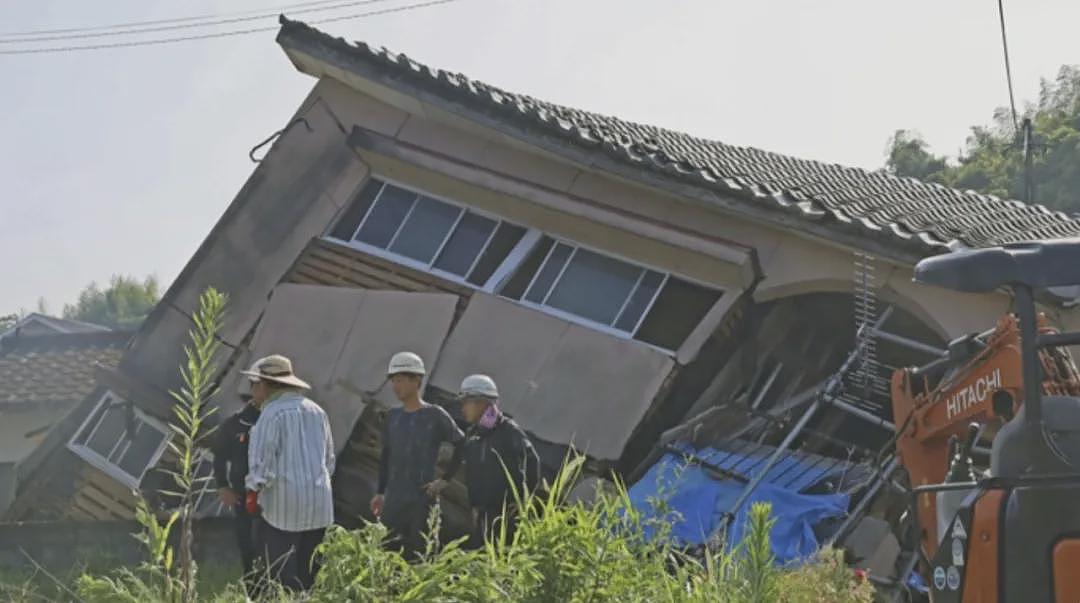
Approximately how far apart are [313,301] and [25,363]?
16504mm

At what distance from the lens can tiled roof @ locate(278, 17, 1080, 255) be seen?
34.0 feet

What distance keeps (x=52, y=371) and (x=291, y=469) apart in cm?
2059

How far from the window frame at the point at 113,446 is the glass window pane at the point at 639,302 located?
4760 millimetres

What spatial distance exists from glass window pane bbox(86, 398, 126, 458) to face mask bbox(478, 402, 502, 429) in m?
6.24

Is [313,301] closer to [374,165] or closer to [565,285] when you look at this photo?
[374,165]

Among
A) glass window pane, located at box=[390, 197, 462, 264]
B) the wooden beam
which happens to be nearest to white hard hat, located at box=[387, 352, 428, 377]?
the wooden beam

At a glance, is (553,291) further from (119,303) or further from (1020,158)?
(119,303)

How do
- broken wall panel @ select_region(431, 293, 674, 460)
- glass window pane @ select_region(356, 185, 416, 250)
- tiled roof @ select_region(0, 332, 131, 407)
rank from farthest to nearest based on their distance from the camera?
tiled roof @ select_region(0, 332, 131, 407), glass window pane @ select_region(356, 185, 416, 250), broken wall panel @ select_region(431, 293, 674, 460)

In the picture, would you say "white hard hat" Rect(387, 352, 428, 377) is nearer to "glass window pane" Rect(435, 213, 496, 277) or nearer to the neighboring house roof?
"glass window pane" Rect(435, 213, 496, 277)

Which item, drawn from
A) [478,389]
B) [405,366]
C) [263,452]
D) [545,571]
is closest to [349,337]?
[478,389]

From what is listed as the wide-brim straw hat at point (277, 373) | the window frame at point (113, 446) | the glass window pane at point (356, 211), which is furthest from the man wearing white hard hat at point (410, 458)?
the window frame at point (113, 446)

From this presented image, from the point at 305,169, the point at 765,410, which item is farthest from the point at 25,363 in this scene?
the point at 765,410

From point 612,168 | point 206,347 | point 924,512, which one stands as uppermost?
point 612,168

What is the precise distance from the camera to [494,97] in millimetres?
11727
